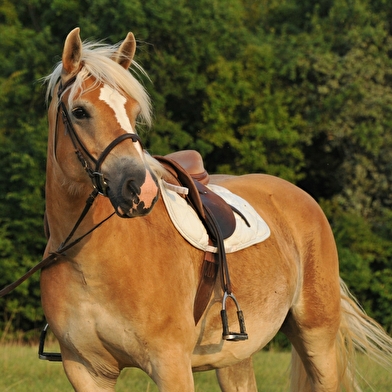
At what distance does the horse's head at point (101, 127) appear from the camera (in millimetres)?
3434

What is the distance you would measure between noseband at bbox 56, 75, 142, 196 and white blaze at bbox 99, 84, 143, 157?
6cm

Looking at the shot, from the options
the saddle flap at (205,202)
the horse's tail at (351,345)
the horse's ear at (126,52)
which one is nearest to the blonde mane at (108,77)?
the horse's ear at (126,52)

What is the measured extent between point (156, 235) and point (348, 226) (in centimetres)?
1794

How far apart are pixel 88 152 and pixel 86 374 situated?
1.32 metres

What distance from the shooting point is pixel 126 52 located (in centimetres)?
408

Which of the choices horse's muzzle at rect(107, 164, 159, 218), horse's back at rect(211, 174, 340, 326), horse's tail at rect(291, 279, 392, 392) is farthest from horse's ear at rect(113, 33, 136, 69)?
horse's tail at rect(291, 279, 392, 392)

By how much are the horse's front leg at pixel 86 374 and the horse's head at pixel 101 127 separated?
1.03m

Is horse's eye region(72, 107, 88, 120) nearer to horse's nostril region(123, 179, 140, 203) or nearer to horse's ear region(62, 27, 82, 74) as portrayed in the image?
horse's ear region(62, 27, 82, 74)

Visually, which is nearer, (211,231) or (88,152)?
(88,152)

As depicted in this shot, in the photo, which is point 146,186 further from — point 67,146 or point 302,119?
point 302,119

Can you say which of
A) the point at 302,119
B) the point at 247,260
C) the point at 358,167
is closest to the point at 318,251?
the point at 247,260

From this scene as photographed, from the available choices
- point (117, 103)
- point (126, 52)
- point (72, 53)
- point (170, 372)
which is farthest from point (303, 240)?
point (72, 53)

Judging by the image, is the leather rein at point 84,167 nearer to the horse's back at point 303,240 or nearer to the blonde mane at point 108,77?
the blonde mane at point 108,77

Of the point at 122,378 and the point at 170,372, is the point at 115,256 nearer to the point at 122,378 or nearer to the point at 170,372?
the point at 170,372
